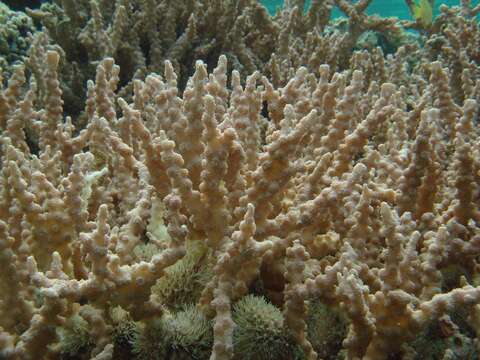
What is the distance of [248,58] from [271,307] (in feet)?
10.9

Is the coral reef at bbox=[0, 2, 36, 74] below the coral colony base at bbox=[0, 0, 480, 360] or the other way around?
the other way around

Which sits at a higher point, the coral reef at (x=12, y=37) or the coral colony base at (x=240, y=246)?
the coral reef at (x=12, y=37)

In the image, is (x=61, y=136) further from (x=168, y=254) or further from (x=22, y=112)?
(x=168, y=254)

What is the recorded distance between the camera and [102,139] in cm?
256

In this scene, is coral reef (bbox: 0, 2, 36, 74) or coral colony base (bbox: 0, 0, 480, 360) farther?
coral reef (bbox: 0, 2, 36, 74)

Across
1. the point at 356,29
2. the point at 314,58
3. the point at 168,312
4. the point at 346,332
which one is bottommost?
the point at 346,332

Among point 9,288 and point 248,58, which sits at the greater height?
point 248,58

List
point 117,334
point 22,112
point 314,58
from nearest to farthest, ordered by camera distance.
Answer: point 117,334 → point 22,112 → point 314,58

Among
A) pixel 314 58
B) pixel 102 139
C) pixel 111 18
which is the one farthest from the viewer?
pixel 111 18

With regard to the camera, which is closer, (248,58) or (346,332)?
(346,332)

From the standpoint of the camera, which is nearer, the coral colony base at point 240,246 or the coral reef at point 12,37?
the coral colony base at point 240,246

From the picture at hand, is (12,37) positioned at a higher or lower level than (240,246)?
higher

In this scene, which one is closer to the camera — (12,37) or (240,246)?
(240,246)

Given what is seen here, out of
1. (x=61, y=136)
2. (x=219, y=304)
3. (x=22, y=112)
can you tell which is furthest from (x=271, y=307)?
(x=22, y=112)
